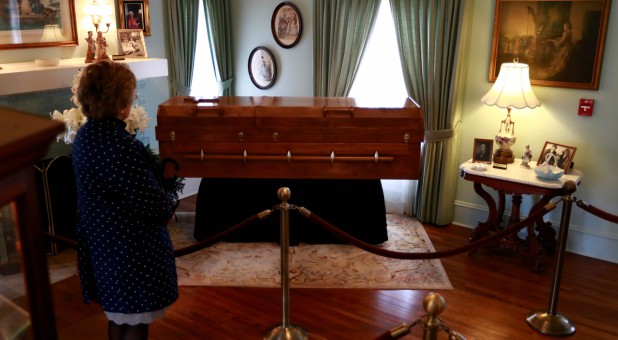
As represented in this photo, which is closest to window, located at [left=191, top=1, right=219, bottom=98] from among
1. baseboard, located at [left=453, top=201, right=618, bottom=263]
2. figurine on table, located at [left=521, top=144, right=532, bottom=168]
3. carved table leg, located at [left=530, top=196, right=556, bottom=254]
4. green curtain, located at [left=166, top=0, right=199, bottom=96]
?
green curtain, located at [left=166, top=0, right=199, bottom=96]

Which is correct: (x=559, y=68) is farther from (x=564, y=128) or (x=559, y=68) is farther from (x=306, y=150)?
(x=306, y=150)

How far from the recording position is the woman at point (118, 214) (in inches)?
87.0

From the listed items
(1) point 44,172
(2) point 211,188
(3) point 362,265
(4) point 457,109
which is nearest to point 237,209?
(2) point 211,188

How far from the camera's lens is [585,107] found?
4.58 meters

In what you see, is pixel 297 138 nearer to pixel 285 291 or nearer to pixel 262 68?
pixel 285 291

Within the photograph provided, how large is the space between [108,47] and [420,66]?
9.51 ft

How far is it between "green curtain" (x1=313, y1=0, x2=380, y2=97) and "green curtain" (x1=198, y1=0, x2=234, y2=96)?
4.14 ft

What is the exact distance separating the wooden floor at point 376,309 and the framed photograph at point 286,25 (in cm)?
310

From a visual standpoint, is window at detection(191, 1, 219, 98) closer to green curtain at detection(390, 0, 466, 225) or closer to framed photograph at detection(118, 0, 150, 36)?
framed photograph at detection(118, 0, 150, 36)

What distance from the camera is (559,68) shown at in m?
4.63

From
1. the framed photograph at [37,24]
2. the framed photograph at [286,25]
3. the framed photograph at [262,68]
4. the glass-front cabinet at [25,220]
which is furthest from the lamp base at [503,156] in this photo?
the glass-front cabinet at [25,220]

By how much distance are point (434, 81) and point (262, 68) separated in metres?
2.19

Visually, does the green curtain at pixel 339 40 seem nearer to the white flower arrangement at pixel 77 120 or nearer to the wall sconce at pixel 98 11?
the wall sconce at pixel 98 11

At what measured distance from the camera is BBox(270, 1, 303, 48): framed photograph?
20.0 feet
